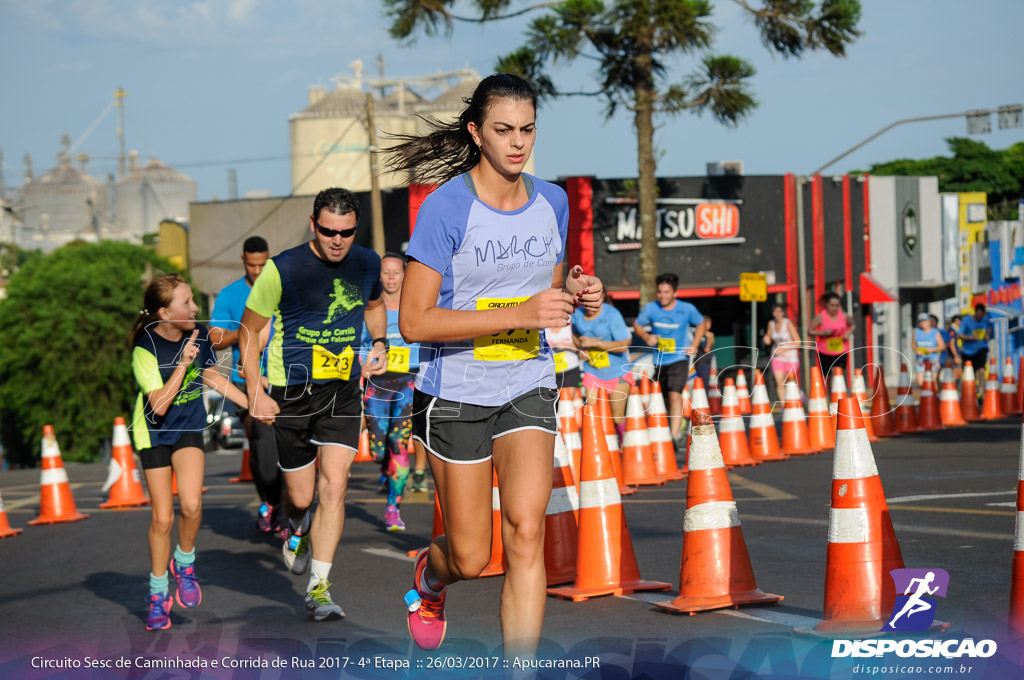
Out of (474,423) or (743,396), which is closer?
(474,423)

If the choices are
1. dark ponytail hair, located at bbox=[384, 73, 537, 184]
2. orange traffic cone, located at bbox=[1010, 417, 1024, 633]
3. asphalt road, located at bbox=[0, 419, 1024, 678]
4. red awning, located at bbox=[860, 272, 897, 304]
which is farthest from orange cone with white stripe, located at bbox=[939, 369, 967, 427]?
red awning, located at bbox=[860, 272, 897, 304]

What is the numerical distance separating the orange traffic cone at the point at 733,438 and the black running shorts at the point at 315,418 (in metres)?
6.61

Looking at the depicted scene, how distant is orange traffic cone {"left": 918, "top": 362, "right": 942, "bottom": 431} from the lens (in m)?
16.5

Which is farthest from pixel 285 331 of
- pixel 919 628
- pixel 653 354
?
pixel 653 354

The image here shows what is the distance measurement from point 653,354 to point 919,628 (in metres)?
8.81

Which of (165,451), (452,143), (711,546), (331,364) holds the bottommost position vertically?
(711,546)

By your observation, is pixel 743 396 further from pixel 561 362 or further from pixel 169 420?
pixel 169 420

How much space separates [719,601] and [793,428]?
8181mm

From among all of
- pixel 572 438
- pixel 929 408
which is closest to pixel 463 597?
pixel 572 438

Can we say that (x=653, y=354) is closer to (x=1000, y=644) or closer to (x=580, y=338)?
(x=580, y=338)

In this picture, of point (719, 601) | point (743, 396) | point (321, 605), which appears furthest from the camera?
point (743, 396)

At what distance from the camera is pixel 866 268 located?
4325 centimetres

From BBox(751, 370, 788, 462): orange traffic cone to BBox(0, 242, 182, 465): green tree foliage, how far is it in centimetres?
3363

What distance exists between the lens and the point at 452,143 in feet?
16.3
